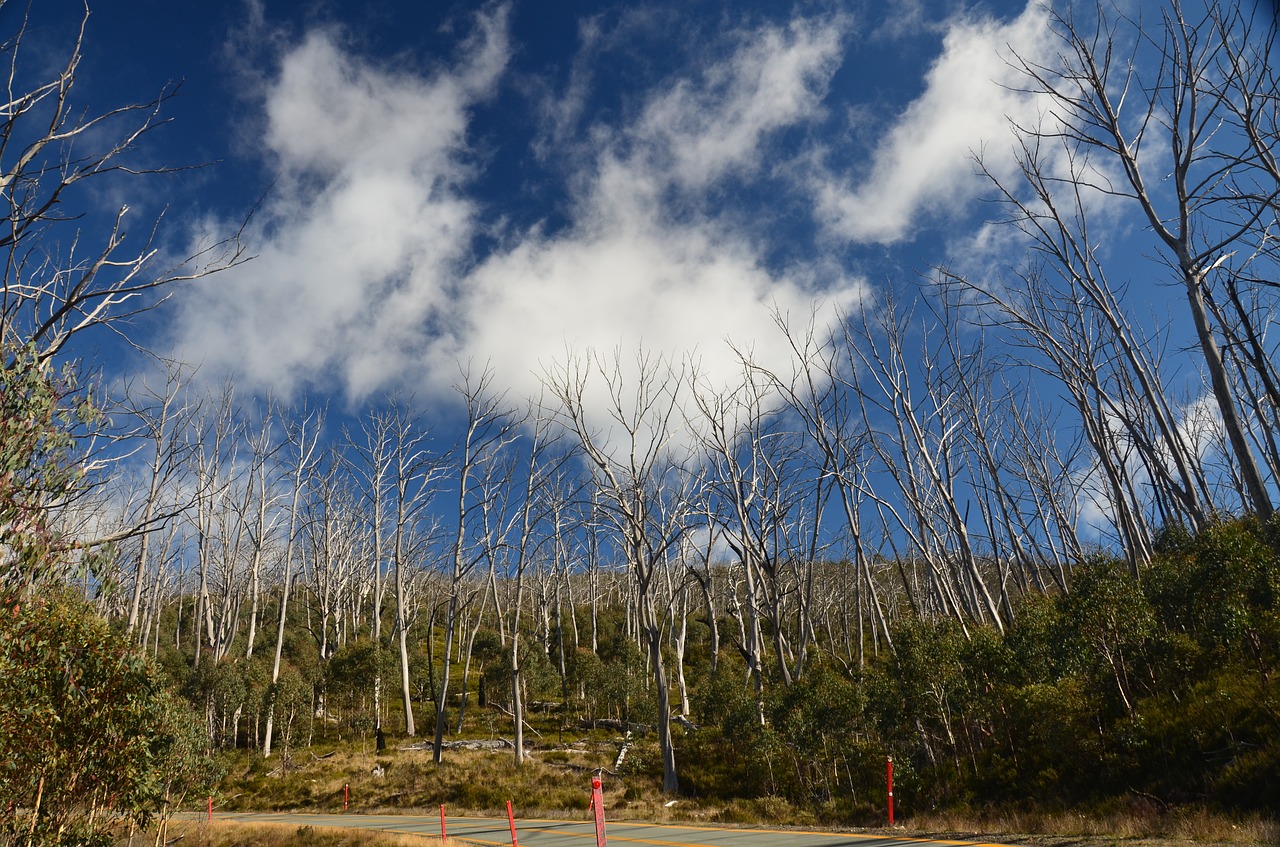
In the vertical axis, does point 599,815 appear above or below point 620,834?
above

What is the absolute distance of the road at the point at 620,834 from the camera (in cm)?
1122

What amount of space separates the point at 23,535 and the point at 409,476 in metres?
25.5

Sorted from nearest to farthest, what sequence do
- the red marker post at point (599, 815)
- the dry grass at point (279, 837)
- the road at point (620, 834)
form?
the red marker post at point (599, 815), the road at point (620, 834), the dry grass at point (279, 837)

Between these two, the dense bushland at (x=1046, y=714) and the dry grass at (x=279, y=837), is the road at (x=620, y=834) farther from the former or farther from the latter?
the dense bushland at (x=1046, y=714)

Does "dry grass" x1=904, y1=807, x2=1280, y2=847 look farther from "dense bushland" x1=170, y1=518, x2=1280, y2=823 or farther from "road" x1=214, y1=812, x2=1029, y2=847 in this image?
"road" x1=214, y1=812, x2=1029, y2=847

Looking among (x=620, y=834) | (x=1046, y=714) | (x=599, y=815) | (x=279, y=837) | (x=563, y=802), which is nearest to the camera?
(x=599, y=815)

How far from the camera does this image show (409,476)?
31297 millimetres

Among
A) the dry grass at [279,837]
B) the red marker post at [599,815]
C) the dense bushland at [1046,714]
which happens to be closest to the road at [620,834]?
the dry grass at [279,837]

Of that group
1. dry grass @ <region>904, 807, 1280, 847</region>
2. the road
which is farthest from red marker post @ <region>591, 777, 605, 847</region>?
dry grass @ <region>904, 807, 1280, 847</region>

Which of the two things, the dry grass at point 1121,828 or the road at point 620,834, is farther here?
the road at point 620,834

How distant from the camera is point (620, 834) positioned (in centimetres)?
1398

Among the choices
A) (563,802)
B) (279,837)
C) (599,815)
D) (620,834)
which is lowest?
(563,802)

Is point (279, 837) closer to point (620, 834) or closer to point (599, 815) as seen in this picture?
point (620, 834)

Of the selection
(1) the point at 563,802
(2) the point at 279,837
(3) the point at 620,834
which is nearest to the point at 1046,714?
(3) the point at 620,834
